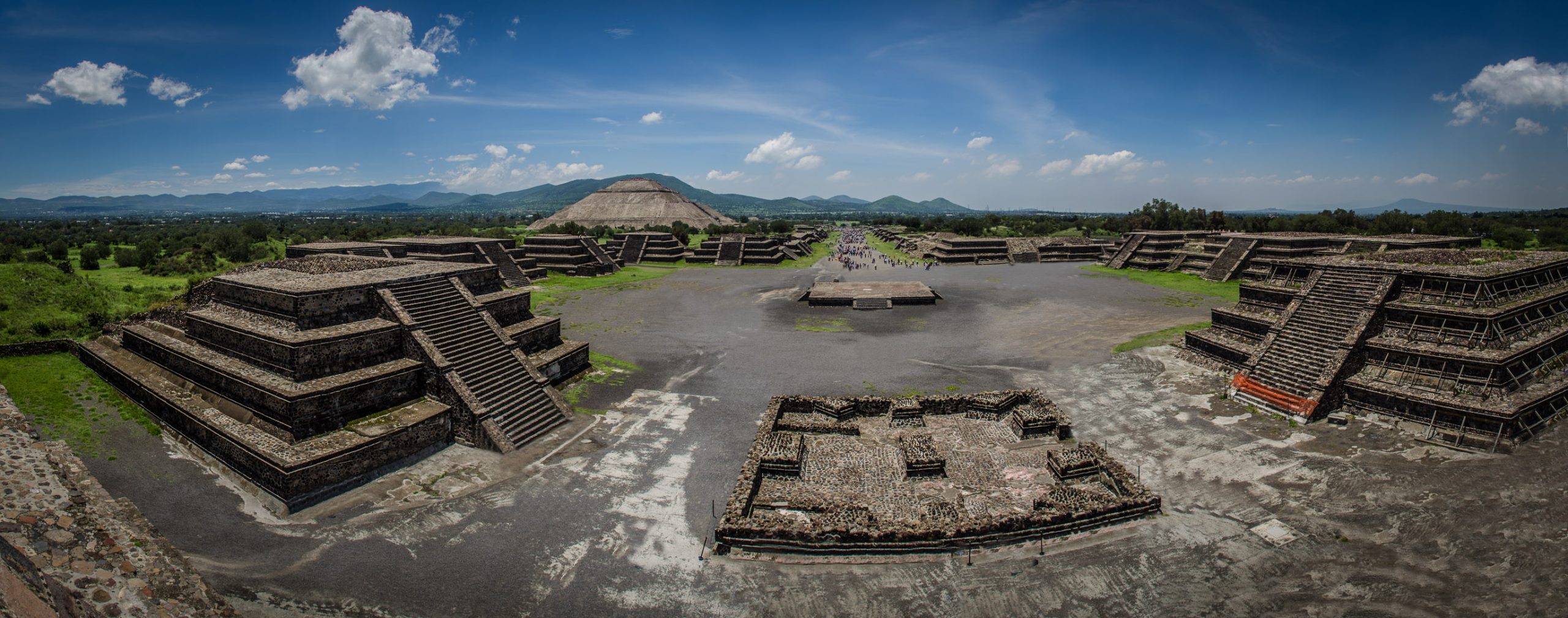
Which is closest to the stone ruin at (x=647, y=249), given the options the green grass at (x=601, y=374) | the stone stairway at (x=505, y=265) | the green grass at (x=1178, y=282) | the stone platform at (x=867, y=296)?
the stone stairway at (x=505, y=265)

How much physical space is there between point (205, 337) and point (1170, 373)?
101 feet

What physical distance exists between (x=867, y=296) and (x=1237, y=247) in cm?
3238

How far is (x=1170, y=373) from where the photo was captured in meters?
21.8

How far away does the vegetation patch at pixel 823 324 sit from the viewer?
3131cm

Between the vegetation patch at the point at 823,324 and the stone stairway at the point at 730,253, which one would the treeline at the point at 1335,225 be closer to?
the stone stairway at the point at 730,253

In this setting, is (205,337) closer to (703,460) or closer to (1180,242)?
(703,460)

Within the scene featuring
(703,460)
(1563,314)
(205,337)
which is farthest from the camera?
(1563,314)

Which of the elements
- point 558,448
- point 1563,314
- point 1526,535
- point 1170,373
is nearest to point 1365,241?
point 1563,314

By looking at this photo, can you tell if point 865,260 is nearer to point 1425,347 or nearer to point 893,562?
point 1425,347

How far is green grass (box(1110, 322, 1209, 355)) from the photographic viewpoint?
25656 millimetres

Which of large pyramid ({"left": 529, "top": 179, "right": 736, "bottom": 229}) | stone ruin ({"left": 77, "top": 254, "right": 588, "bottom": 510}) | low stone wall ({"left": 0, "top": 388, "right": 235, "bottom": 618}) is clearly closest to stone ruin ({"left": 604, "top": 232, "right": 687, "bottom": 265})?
stone ruin ({"left": 77, "top": 254, "right": 588, "bottom": 510})

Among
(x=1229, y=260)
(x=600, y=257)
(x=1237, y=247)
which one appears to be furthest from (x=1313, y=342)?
(x=600, y=257)

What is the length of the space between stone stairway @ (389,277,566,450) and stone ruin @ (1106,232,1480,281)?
45.9 m

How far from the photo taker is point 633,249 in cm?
6694
